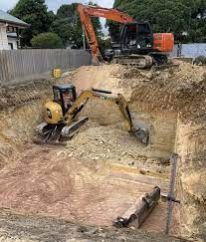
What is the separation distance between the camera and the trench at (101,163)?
858 cm

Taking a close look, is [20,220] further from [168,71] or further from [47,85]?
[168,71]

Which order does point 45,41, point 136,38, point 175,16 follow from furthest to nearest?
point 175,16 < point 45,41 < point 136,38

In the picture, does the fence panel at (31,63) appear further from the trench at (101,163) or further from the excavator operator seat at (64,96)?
the excavator operator seat at (64,96)

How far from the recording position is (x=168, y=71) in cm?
1889

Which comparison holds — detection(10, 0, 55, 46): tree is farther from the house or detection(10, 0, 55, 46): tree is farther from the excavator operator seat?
the excavator operator seat

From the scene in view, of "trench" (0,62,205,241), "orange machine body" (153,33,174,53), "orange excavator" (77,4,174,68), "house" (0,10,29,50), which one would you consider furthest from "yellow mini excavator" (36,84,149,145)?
"house" (0,10,29,50)

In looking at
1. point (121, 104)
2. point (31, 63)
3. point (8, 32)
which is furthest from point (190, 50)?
point (121, 104)

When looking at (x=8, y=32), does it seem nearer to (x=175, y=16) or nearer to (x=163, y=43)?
(x=163, y=43)

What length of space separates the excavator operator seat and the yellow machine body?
0.22 m

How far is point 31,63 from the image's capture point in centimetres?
1769

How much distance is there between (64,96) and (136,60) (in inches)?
258

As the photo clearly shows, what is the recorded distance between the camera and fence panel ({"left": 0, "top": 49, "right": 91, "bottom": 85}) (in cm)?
1577

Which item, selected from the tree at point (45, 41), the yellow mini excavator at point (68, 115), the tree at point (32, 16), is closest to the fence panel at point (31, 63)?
the yellow mini excavator at point (68, 115)

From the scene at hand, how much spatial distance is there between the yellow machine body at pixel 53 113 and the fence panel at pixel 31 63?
90.4 inches
